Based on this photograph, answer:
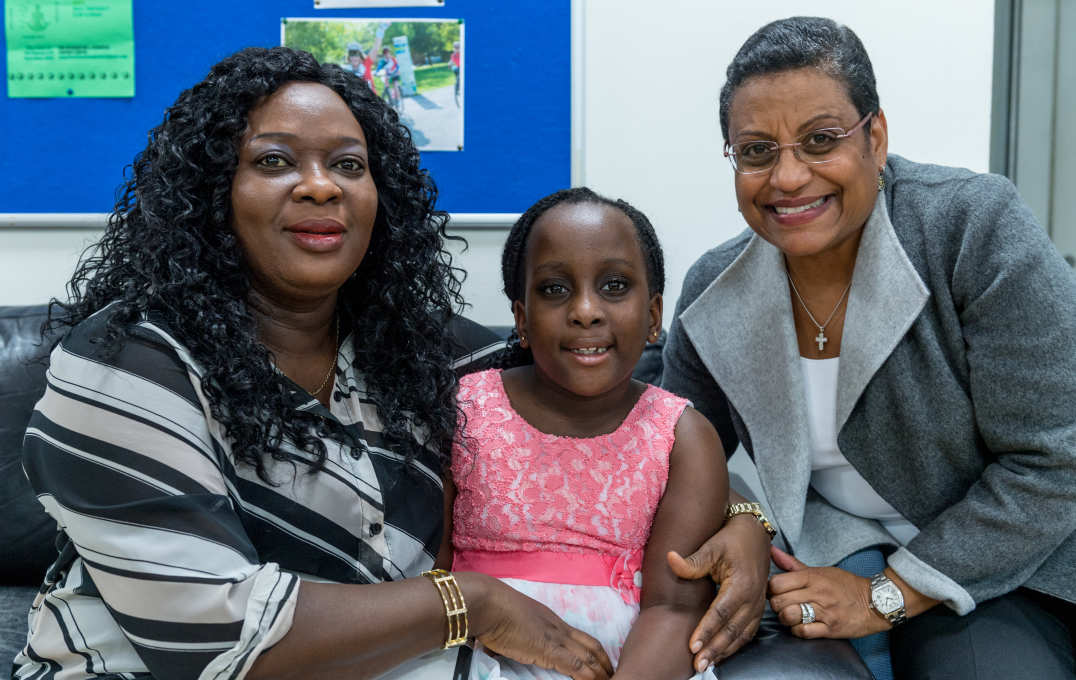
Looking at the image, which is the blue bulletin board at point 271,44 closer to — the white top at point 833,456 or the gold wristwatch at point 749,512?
the white top at point 833,456

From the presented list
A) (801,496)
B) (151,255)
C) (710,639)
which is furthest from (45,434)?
(801,496)

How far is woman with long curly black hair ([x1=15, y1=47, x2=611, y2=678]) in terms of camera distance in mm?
975

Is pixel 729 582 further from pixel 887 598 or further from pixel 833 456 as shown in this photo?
pixel 833 456

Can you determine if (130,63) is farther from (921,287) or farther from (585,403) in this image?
(921,287)

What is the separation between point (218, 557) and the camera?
0.97 meters

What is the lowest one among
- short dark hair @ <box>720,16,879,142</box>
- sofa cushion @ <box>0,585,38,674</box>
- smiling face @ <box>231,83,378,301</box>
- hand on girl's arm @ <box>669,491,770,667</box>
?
sofa cushion @ <box>0,585,38,674</box>

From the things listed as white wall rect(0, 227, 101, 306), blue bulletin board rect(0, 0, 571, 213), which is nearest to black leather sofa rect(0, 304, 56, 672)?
white wall rect(0, 227, 101, 306)

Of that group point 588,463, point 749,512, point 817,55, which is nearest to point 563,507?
point 588,463

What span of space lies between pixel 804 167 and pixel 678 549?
25.1 inches

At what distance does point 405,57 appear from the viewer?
6.40 ft

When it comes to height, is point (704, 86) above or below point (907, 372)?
above

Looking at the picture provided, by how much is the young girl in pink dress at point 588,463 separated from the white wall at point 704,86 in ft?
2.15

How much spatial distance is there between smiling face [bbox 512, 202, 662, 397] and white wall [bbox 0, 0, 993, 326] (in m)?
0.68

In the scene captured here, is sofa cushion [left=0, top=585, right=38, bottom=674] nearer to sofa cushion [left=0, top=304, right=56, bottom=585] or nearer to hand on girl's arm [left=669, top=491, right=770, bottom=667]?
sofa cushion [left=0, top=304, right=56, bottom=585]
